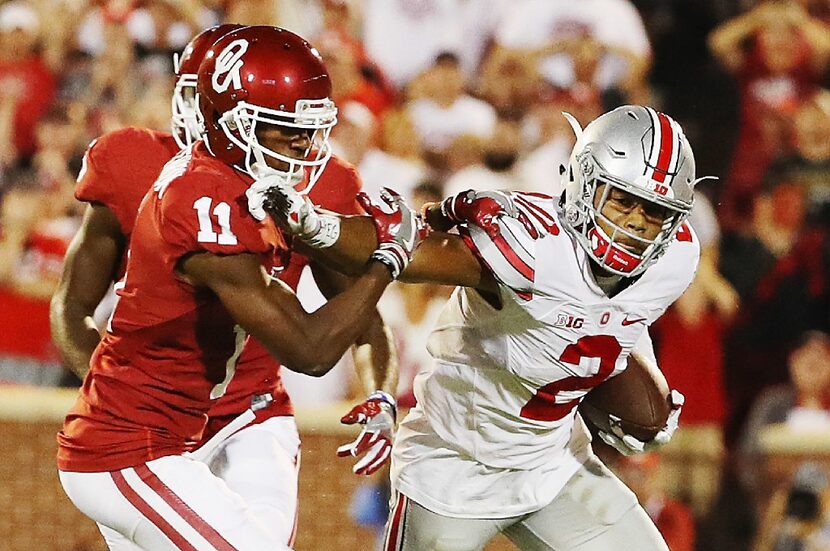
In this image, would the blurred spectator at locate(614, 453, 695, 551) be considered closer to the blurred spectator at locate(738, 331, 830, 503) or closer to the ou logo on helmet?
the blurred spectator at locate(738, 331, 830, 503)

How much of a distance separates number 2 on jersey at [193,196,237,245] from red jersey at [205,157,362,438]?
40cm

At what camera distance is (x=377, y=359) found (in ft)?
11.7

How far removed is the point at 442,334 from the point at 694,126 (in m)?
3.61

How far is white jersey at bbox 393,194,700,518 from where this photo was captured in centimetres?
316

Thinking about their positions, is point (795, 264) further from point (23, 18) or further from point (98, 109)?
point (23, 18)

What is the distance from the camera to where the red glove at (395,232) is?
9.68 feet

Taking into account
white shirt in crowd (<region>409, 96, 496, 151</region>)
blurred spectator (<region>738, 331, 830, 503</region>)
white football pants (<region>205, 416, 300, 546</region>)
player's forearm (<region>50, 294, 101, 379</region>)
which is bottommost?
blurred spectator (<region>738, 331, 830, 503</region>)

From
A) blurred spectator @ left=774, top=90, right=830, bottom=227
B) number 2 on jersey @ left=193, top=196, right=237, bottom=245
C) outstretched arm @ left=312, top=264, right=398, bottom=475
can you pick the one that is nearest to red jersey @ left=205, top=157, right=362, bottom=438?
outstretched arm @ left=312, top=264, right=398, bottom=475

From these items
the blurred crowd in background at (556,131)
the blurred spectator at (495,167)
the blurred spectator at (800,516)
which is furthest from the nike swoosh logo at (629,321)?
the blurred spectator at (495,167)

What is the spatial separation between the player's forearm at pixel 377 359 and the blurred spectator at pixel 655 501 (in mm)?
2015

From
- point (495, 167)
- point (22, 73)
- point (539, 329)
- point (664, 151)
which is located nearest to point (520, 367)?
point (539, 329)

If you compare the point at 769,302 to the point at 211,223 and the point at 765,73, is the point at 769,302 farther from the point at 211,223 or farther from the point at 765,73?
the point at 211,223

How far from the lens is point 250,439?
11.0ft

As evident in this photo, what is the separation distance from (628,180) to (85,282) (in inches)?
57.0
